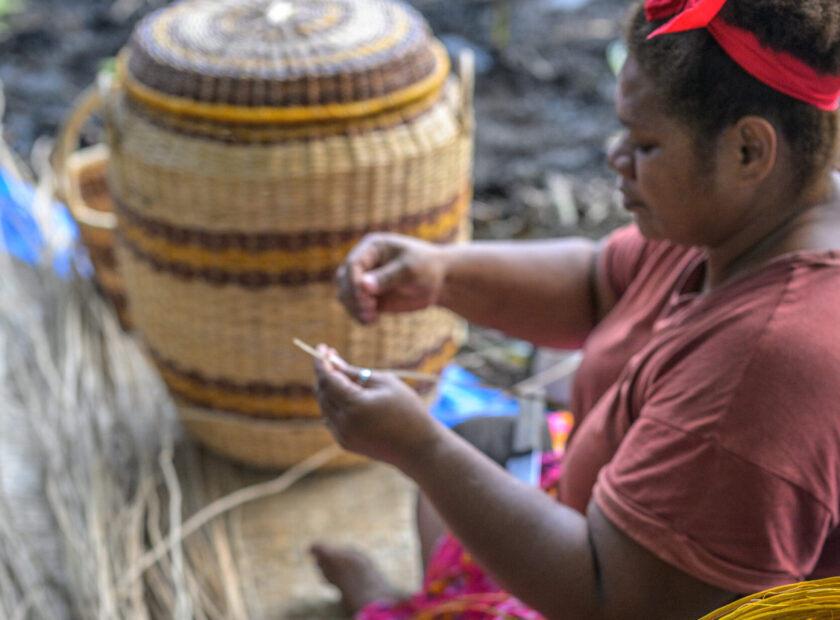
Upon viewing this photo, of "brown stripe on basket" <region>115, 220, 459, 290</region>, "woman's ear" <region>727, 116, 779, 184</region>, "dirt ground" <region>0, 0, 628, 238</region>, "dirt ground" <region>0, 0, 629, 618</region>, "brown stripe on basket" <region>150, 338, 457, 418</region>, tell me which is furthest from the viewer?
"dirt ground" <region>0, 0, 628, 238</region>

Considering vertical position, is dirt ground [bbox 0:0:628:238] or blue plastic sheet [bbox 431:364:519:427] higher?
dirt ground [bbox 0:0:628:238]

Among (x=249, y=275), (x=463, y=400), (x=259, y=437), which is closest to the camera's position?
(x=249, y=275)

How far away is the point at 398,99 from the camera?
1681mm

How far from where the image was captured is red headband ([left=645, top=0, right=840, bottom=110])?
895 millimetres

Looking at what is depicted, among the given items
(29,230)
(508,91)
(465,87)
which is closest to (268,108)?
(465,87)

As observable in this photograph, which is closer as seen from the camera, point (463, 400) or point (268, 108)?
point (268, 108)

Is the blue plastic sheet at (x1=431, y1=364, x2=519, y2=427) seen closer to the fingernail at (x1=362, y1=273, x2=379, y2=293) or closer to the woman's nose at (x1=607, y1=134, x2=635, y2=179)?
the fingernail at (x1=362, y1=273, x2=379, y2=293)

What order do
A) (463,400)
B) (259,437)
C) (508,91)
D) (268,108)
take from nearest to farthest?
(268,108), (259,437), (463,400), (508,91)

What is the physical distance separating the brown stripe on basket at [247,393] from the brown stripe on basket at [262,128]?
456mm

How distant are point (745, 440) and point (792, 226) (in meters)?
0.23

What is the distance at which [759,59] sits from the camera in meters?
0.90

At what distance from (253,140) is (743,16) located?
0.91 m

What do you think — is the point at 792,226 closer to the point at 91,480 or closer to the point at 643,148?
the point at 643,148

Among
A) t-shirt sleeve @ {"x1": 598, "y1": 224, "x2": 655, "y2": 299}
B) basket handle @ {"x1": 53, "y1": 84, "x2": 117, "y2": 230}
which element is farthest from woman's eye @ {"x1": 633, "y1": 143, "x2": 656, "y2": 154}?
basket handle @ {"x1": 53, "y1": 84, "x2": 117, "y2": 230}
